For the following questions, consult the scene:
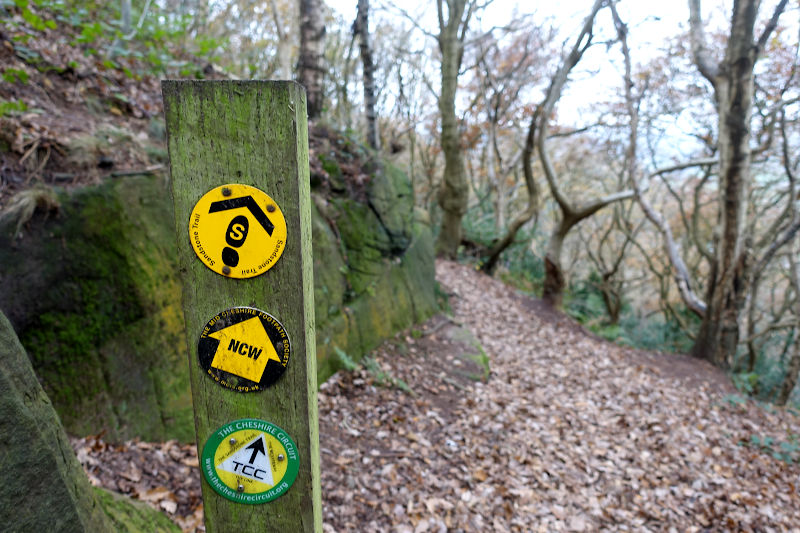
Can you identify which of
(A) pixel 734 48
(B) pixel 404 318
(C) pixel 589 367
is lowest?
(C) pixel 589 367

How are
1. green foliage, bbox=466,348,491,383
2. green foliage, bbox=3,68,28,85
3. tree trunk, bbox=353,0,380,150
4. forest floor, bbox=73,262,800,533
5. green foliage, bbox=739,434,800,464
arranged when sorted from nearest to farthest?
forest floor, bbox=73,262,800,533 → green foliage, bbox=3,68,28,85 → green foliage, bbox=739,434,800,464 → green foliage, bbox=466,348,491,383 → tree trunk, bbox=353,0,380,150

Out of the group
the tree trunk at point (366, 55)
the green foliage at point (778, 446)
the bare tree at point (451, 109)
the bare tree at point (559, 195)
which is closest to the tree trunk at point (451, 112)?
the bare tree at point (451, 109)

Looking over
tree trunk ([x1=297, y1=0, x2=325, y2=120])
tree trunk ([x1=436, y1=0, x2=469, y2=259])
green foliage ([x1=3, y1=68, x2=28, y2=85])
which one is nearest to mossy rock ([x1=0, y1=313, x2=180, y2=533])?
green foliage ([x1=3, y1=68, x2=28, y2=85])

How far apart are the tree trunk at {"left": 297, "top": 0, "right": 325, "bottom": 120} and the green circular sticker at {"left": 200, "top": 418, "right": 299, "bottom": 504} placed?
609cm

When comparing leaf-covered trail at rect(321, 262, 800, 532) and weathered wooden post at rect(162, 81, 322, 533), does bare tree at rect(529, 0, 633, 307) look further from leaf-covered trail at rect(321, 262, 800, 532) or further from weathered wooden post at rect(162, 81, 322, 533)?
weathered wooden post at rect(162, 81, 322, 533)

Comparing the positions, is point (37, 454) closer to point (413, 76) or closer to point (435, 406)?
point (435, 406)

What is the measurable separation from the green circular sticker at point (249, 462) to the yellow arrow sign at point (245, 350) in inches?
6.5

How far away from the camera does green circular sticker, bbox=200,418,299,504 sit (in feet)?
4.46

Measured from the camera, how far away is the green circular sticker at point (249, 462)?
1360mm

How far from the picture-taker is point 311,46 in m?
6.66

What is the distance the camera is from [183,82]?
124 centimetres

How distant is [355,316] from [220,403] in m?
4.32

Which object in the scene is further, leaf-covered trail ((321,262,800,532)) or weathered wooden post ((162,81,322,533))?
leaf-covered trail ((321,262,800,532))

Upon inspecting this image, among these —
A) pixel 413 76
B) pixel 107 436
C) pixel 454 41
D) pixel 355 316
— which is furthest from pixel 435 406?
pixel 413 76
